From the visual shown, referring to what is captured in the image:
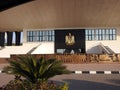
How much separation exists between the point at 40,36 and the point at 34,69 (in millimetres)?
43714

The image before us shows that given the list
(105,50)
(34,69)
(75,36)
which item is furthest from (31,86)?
(75,36)

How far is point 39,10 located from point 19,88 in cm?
3132

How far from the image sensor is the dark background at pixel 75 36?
5038cm

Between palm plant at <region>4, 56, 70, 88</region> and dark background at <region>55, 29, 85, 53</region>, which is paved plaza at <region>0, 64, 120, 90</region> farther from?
dark background at <region>55, 29, 85, 53</region>

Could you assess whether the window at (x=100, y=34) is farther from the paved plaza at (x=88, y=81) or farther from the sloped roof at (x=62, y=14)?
the paved plaza at (x=88, y=81)

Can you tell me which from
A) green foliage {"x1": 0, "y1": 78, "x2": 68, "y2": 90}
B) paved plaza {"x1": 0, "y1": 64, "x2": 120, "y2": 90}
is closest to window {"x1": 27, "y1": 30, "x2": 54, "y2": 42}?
paved plaza {"x1": 0, "y1": 64, "x2": 120, "y2": 90}

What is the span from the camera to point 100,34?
1986 inches

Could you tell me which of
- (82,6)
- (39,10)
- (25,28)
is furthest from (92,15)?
(25,28)

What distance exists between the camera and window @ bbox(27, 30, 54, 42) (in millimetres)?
51375

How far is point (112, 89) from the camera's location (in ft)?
37.0

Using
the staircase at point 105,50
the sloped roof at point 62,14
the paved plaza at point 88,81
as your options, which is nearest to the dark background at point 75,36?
the sloped roof at point 62,14

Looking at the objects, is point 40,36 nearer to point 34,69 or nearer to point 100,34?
point 100,34

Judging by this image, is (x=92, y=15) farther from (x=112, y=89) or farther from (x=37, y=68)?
(x=37, y=68)

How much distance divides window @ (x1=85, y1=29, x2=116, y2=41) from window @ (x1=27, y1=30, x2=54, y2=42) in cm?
584
